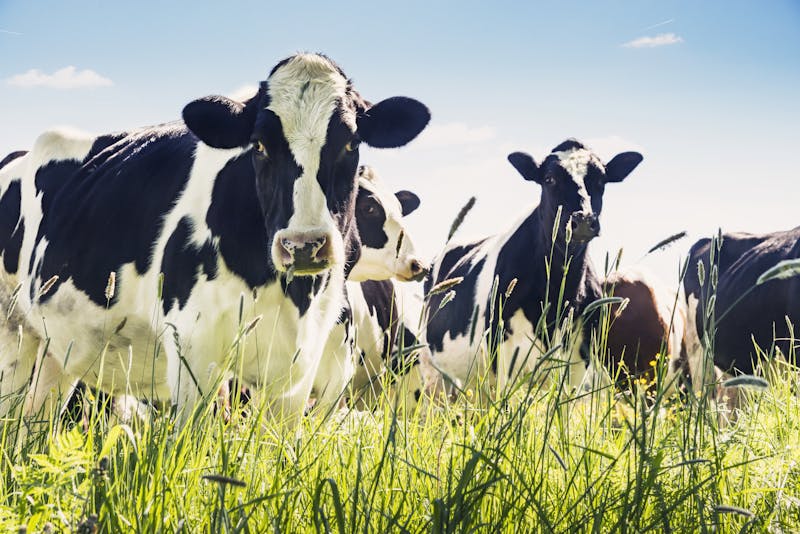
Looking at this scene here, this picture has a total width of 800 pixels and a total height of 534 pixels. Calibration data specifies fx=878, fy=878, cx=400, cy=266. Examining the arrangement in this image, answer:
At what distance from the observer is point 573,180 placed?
832 centimetres

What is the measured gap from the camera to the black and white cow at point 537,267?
7906 mm

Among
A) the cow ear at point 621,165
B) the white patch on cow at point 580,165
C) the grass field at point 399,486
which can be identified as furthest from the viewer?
the cow ear at point 621,165

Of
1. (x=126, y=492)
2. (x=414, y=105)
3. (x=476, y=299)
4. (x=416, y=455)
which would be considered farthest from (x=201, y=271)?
(x=476, y=299)

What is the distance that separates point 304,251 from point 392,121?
1.55 m

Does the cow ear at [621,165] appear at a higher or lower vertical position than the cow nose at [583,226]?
higher

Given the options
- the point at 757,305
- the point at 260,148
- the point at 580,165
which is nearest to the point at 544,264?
the point at 580,165

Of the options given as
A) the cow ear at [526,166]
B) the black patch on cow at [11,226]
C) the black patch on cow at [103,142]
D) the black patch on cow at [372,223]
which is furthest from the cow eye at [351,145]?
the cow ear at [526,166]

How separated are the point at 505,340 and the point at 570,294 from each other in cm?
81

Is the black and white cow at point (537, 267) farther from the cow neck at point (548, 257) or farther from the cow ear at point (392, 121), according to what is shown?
the cow ear at point (392, 121)

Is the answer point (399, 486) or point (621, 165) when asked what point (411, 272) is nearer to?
point (621, 165)

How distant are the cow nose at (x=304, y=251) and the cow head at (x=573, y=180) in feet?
12.9

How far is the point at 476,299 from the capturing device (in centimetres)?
868

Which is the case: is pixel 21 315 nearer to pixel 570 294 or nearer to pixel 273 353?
pixel 273 353

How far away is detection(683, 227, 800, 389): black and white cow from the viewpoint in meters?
10.1
